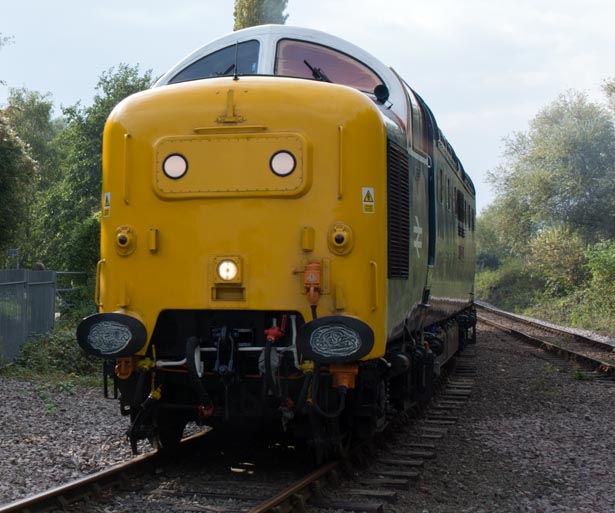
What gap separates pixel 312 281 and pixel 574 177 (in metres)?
37.5

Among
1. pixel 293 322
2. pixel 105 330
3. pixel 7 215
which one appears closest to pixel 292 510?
pixel 293 322

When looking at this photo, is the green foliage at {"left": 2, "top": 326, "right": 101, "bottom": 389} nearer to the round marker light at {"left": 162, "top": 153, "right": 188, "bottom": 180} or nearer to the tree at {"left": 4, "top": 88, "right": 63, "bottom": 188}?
the round marker light at {"left": 162, "top": 153, "right": 188, "bottom": 180}

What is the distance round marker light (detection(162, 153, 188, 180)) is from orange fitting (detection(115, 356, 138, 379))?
1395 mm

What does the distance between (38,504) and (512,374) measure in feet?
36.1

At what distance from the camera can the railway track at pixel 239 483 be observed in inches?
228

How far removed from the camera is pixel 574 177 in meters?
41.2

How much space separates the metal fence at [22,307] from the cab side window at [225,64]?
6819 millimetres

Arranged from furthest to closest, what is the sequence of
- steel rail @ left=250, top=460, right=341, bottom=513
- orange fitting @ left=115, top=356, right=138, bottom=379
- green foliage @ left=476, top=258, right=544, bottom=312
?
green foliage @ left=476, top=258, right=544, bottom=312
orange fitting @ left=115, top=356, right=138, bottom=379
steel rail @ left=250, top=460, right=341, bottom=513

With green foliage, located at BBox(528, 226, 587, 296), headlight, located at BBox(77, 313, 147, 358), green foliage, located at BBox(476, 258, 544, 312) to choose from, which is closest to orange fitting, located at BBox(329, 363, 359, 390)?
headlight, located at BBox(77, 313, 147, 358)

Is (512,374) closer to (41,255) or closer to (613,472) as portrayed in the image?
(613,472)

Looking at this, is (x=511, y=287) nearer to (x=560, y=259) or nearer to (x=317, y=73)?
(x=560, y=259)

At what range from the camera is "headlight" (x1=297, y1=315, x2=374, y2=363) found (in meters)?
5.87

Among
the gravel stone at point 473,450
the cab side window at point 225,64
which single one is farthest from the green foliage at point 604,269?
the cab side window at point 225,64

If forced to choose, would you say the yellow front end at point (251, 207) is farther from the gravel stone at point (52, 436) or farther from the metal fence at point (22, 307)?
the metal fence at point (22, 307)
